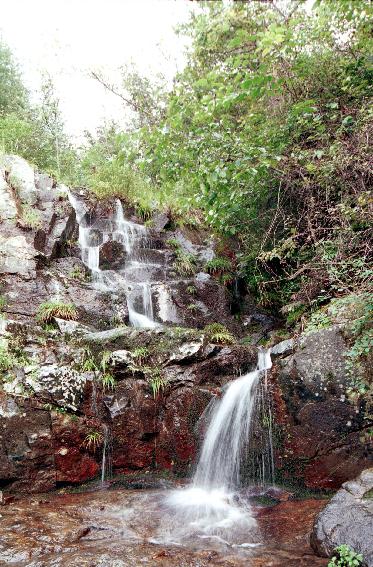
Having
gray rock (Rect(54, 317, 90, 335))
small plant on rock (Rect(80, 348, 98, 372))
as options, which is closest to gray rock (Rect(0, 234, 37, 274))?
gray rock (Rect(54, 317, 90, 335))

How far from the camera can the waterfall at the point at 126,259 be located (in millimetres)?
9469

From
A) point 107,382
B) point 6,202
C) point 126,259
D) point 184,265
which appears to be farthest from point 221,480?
point 6,202

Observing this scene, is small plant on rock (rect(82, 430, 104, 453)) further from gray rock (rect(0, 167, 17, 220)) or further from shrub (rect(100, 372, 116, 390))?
gray rock (rect(0, 167, 17, 220))

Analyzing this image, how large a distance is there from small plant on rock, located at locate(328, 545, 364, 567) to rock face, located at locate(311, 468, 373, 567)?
0.14 feet

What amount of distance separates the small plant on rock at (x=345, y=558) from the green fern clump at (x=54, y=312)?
5871mm

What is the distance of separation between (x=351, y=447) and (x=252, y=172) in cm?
416

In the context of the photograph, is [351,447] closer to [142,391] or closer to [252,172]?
[142,391]

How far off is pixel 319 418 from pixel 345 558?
6.95ft

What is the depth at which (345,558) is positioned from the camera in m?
3.04

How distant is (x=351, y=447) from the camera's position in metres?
4.83

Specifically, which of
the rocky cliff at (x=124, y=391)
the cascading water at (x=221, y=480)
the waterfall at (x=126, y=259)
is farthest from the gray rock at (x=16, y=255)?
the cascading water at (x=221, y=480)

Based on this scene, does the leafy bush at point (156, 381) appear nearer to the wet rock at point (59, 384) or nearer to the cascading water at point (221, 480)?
the cascading water at point (221, 480)

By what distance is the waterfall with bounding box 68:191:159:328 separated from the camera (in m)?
9.47

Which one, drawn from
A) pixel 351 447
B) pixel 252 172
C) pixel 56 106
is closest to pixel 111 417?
pixel 351 447
